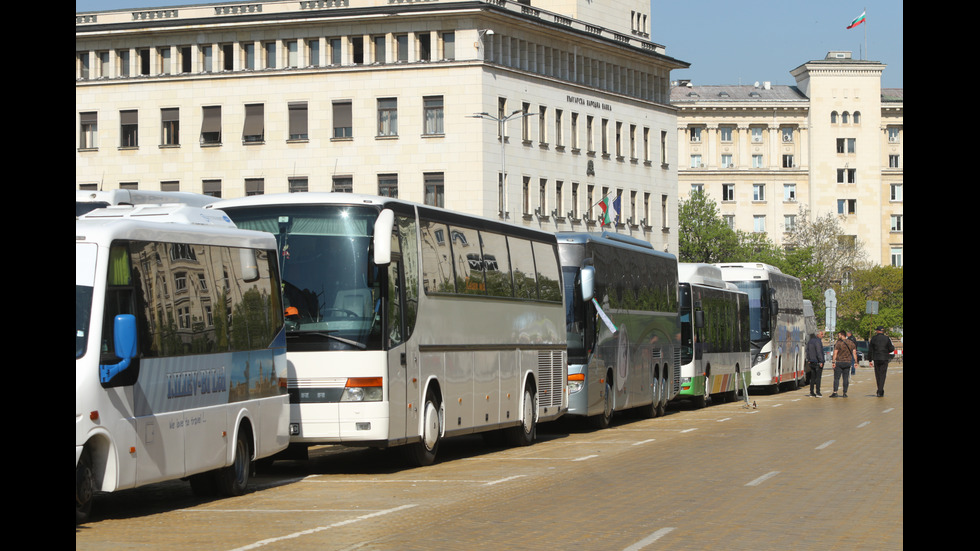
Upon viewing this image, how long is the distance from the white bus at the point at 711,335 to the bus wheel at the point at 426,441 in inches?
711

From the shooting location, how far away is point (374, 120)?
79.2 metres

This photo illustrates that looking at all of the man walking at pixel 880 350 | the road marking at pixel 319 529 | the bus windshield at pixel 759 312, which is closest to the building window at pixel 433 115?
the bus windshield at pixel 759 312

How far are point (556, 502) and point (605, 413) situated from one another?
1407 cm

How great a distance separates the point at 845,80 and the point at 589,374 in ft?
402

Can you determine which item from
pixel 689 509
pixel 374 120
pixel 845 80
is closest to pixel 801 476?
pixel 689 509

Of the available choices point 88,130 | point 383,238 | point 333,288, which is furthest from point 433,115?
point 383,238

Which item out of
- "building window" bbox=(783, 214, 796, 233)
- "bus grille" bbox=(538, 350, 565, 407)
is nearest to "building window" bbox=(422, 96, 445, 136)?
"bus grille" bbox=(538, 350, 565, 407)

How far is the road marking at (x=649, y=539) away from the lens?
11672 millimetres

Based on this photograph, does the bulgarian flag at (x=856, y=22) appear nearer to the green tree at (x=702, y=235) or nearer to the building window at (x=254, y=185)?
the green tree at (x=702, y=235)

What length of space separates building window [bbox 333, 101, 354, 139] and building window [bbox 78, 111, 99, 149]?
44.5 feet

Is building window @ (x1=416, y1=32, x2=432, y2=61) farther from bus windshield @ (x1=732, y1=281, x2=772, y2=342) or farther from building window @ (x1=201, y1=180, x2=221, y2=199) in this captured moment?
bus windshield @ (x1=732, y1=281, x2=772, y2=342)

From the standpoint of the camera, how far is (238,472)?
16297 millimetres

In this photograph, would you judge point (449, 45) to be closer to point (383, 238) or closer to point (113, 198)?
point (113, 198)
